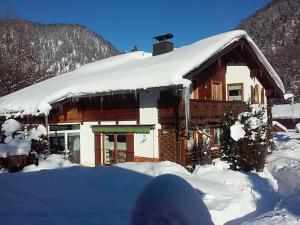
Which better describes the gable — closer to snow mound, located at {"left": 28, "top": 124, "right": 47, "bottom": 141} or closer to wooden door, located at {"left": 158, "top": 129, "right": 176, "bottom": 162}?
wooden door, located at {"left": 158, "top": 129, "right": 176, "bottom": 162}

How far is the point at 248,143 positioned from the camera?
12266 mm

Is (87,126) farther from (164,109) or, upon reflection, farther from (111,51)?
(111,51)

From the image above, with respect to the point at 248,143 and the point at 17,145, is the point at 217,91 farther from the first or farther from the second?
the point at 17,145

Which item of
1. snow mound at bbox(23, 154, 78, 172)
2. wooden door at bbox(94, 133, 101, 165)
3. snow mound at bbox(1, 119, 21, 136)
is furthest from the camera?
wooden door at bbox(94, 133, 101, 165)

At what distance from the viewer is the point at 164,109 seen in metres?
15.4

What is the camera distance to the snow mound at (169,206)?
279 cm

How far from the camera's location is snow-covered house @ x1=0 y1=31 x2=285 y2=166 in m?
15.0

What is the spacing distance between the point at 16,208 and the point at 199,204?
521 cm

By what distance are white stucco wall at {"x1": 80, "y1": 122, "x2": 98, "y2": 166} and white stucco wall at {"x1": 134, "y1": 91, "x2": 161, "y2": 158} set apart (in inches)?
114

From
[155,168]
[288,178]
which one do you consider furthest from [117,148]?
[288,178]

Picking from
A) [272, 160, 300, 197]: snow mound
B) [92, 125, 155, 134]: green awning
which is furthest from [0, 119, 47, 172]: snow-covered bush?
[272, 160, 300, 197]: snow mound

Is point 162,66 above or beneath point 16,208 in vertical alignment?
above

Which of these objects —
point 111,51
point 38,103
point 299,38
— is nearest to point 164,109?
point 38,103

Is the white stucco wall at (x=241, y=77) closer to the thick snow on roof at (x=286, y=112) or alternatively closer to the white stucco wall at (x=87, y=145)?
the white stucco wall at (x=87, y=145)
